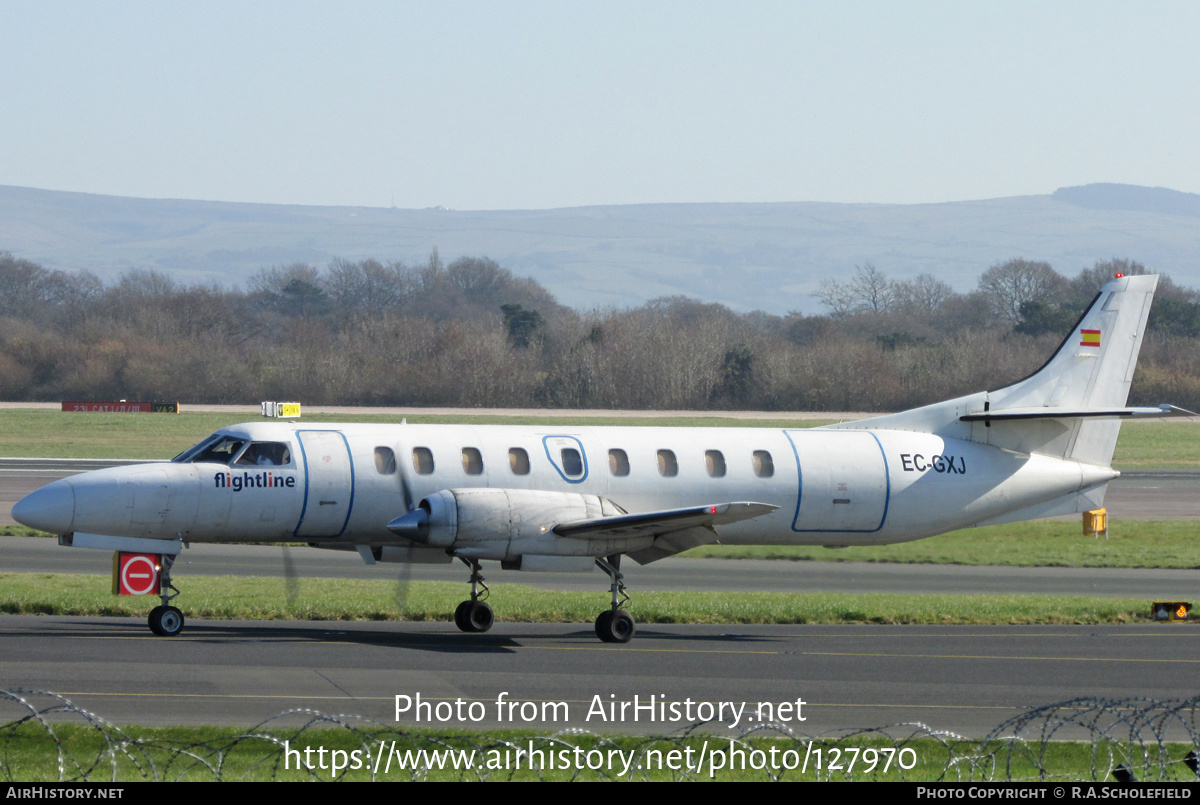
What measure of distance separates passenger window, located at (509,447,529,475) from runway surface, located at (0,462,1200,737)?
259 centimetres

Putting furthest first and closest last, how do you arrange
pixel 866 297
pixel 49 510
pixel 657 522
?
pixel 866 297, pixel 657 522, pixel 49 510

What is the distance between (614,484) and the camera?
20359 mm

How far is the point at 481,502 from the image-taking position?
18.5 m

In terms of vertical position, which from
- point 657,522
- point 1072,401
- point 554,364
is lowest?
point 657,522

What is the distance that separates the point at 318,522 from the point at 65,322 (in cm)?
13499

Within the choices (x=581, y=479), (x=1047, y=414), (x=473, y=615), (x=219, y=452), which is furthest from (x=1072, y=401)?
(x=219, y=452)

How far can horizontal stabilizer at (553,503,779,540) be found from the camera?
18.0 m

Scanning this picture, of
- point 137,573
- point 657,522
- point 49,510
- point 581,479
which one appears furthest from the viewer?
point 581,479

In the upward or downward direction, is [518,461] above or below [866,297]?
below

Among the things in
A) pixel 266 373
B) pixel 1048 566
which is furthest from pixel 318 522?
pixel 266 373

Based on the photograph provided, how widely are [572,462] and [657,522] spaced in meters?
2.52

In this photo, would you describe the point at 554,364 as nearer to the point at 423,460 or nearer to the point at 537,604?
the point at 537,604

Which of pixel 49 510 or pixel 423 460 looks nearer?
pixel 49 510
